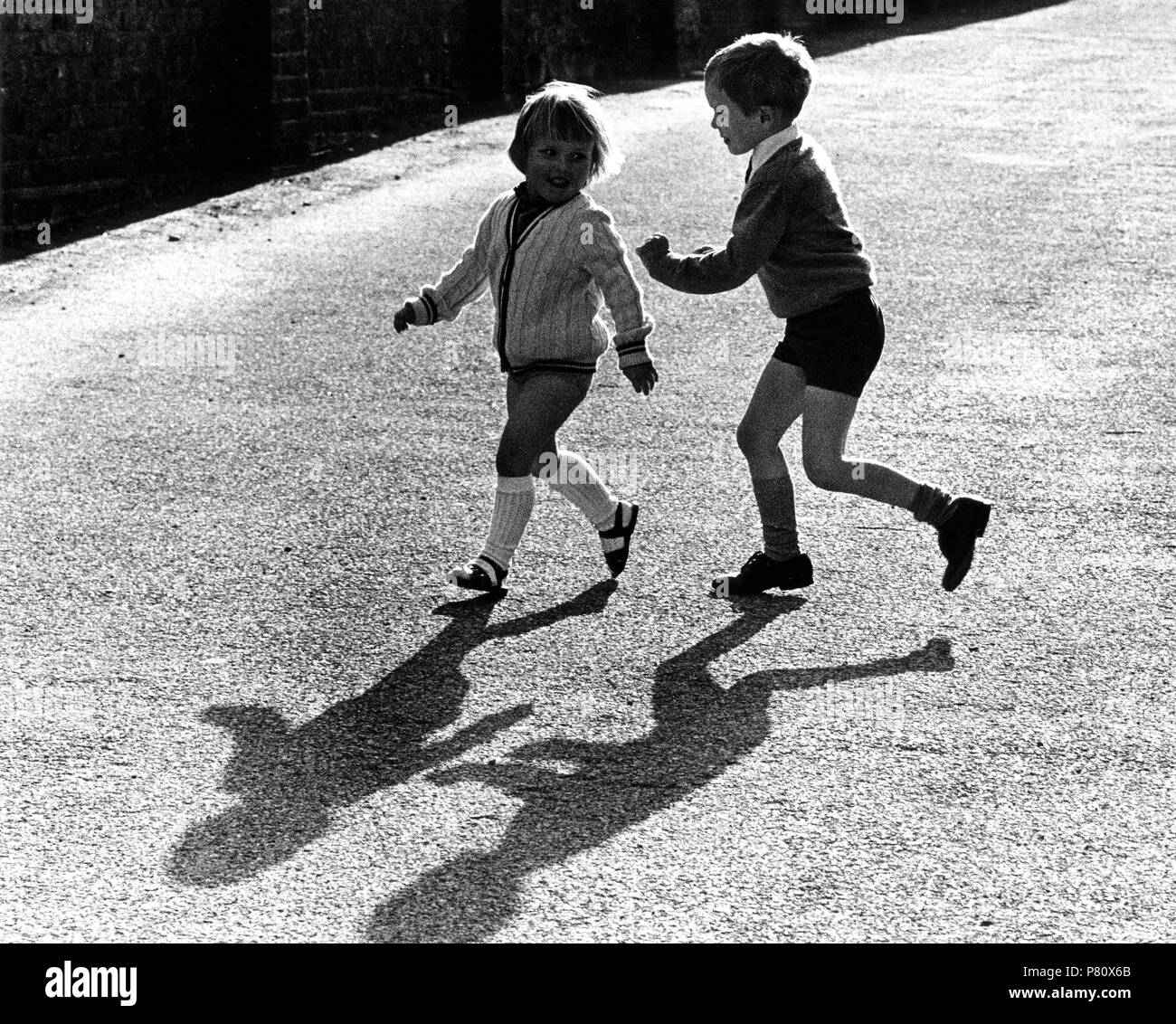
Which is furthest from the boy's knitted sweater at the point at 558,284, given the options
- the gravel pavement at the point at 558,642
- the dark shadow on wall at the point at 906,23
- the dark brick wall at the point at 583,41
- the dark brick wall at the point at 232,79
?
the dark shadow on wall at the point at 906,23

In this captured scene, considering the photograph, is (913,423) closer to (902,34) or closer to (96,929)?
(96,929)

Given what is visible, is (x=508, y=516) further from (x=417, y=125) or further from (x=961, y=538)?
(x=417, y=125)

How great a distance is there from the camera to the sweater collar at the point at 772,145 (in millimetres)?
4992

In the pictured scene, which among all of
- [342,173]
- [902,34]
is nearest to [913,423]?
[342,173]

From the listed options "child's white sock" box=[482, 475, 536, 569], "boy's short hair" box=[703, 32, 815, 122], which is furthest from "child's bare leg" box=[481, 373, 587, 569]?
"boy's short hair" box=[703, 32, 815, 122]

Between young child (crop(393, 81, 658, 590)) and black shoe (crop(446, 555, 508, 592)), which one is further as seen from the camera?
black shoe (crop(446, 555, 508, 592))

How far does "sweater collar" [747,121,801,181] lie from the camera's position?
499cm

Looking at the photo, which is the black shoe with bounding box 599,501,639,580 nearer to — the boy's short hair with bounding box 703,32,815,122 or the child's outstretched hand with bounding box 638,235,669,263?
the child's outstretched hand with bounding box 638,235,669,263

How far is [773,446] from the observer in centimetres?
538

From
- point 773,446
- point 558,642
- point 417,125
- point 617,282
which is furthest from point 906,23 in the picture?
point 558,642

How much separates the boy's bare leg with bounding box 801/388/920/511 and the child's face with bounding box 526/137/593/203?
96 cm

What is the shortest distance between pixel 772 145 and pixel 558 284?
0.75 m

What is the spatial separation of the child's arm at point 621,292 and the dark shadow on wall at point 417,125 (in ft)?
21.7

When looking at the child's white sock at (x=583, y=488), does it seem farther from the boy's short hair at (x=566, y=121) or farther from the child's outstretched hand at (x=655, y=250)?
the boy's short hair at (x=566, y=121)
